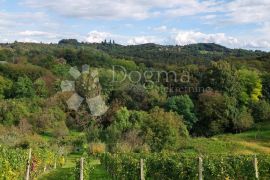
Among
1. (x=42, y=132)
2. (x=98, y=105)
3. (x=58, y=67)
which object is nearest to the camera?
(x=42, y=132)

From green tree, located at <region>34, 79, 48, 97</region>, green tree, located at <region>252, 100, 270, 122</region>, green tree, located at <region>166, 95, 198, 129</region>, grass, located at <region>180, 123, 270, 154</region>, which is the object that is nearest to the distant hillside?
green tree, located at <region>252, 100, 270, 122</region>

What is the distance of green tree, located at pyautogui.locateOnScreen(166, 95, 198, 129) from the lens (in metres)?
65.5

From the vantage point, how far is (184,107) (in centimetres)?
6638

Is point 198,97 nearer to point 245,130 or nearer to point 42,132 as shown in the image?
point 245,130

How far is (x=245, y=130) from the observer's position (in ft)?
215

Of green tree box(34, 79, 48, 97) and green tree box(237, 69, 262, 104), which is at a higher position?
green tree box(237, 69, 262, 104)

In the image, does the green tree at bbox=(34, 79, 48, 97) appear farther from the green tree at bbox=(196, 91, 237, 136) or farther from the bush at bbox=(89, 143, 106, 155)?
the bush at bbox=(89, 143, 106, 155)

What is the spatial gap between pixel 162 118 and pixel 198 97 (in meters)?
26.0

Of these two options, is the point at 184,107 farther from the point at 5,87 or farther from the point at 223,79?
the point at 5,87

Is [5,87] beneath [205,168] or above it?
beneath

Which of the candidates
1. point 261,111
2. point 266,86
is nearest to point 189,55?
point 266,86

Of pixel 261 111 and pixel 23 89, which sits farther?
pixel 23 89

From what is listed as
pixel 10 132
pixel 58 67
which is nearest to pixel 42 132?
pixel 10 132

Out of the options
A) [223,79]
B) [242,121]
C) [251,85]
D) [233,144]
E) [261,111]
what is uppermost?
[223,79]
